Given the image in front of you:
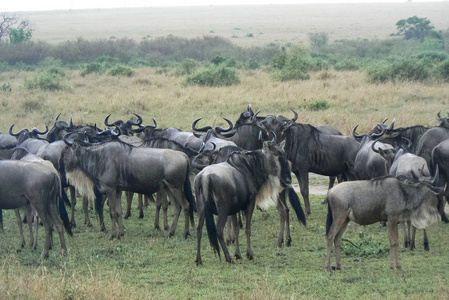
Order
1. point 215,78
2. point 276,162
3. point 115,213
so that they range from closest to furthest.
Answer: point 276,162, point 115,213, point 215,78

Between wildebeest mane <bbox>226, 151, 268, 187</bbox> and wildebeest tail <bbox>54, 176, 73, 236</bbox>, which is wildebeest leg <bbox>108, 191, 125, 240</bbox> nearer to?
wildebeest tail <bbox>54, 176, 73, 236</bbox>

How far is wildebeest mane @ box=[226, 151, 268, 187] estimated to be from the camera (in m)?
8.15

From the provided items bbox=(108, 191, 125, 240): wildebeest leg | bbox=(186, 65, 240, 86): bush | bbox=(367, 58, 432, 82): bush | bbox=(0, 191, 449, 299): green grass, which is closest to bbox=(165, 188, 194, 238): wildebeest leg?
bbox=(0, 191, 449, 299): green grass

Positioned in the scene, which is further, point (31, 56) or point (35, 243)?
point (31, 56)

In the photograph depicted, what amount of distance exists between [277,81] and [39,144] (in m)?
16.5

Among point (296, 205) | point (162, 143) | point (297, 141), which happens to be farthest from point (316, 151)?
point (162, 143)

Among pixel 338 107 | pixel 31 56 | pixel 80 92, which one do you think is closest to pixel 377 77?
pixel 338 107

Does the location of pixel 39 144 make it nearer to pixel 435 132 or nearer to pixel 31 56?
pixel 435 132

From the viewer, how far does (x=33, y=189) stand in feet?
26.8

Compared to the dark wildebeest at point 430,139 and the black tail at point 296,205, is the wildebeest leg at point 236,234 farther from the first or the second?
the dark wildebeest at point 430,139

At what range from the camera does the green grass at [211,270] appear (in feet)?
20.4

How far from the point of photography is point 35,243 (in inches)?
345

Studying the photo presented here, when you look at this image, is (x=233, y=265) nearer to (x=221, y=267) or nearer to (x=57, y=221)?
(x=221, y=267)

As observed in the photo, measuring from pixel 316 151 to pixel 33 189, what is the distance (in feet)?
14.8
